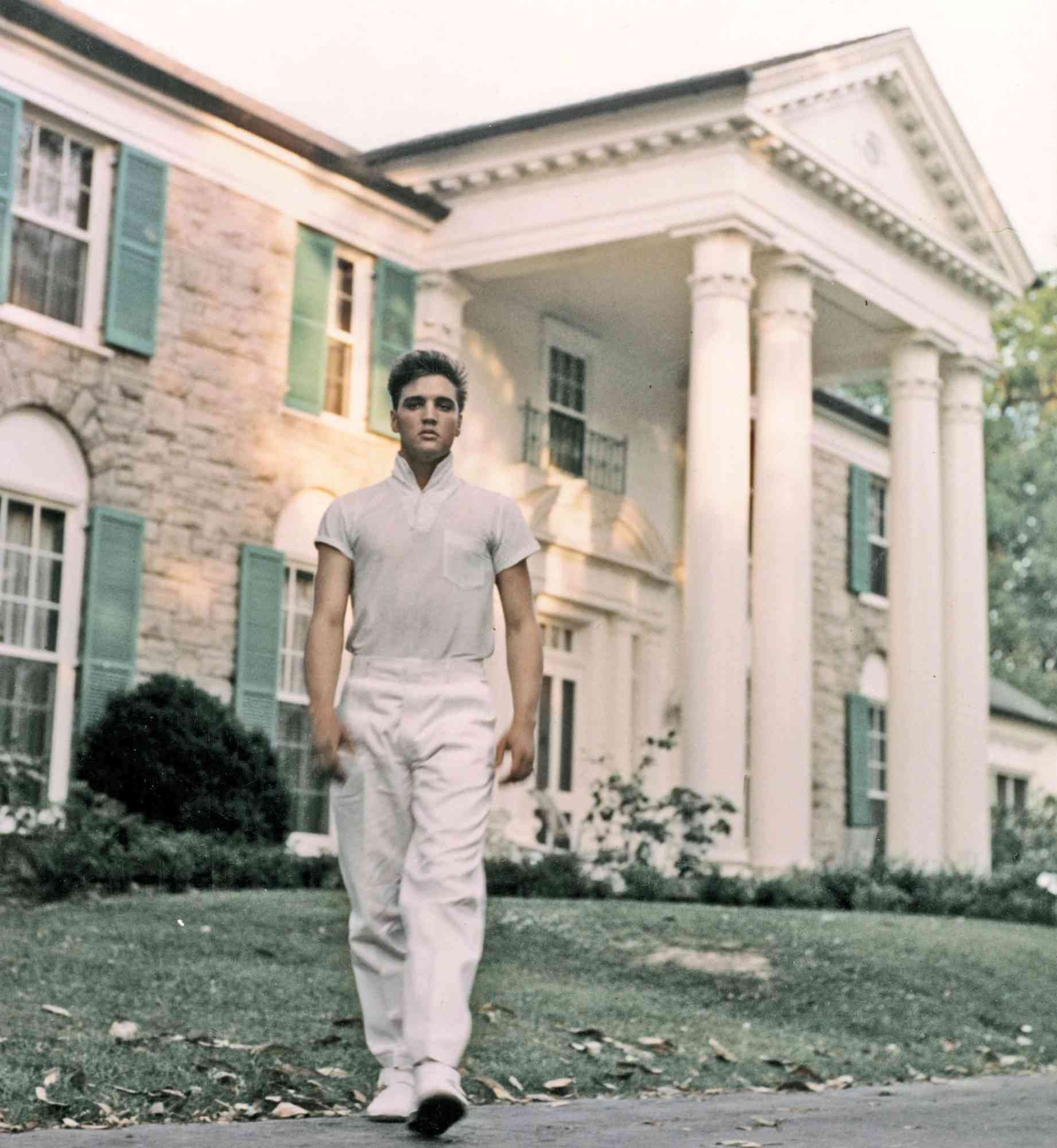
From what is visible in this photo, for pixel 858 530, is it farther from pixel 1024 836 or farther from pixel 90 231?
pixel 90 231

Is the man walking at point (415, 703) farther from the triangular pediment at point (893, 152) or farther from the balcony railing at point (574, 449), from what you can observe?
the balcony railing at point (574, 449)

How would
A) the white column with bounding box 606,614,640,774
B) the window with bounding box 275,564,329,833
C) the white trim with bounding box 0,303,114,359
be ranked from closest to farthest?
1. the white trim with bounding box 0,303,114,359
2. the window with bounding box 275,564,329,833
3. the white column with bounding box 606,614,640,774

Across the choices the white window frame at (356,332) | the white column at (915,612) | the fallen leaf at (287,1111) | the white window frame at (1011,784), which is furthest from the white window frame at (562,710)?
the fallen leaf at (287,1111)

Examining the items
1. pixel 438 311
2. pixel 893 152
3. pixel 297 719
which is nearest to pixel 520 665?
pixel 297 719

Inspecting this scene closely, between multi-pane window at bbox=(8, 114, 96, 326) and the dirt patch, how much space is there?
7175 mm

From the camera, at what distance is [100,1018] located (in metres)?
7.05

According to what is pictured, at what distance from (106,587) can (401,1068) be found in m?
10.2

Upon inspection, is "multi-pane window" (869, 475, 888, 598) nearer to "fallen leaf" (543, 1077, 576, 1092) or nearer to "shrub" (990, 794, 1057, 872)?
"shrub" (990, 794, 1057, 872)

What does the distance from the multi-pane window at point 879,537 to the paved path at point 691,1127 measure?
19.8 metres

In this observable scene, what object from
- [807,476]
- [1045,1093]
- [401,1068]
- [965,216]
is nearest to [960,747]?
[807,476]

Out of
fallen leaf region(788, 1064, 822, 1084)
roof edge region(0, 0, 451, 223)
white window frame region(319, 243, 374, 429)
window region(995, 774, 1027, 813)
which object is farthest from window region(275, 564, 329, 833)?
window region(995, 774, 1027, 813)

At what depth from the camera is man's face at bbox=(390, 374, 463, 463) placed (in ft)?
16.8

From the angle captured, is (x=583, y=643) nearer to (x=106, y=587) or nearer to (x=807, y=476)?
(x=807, y=476)

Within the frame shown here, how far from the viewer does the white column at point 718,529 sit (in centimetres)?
1673
